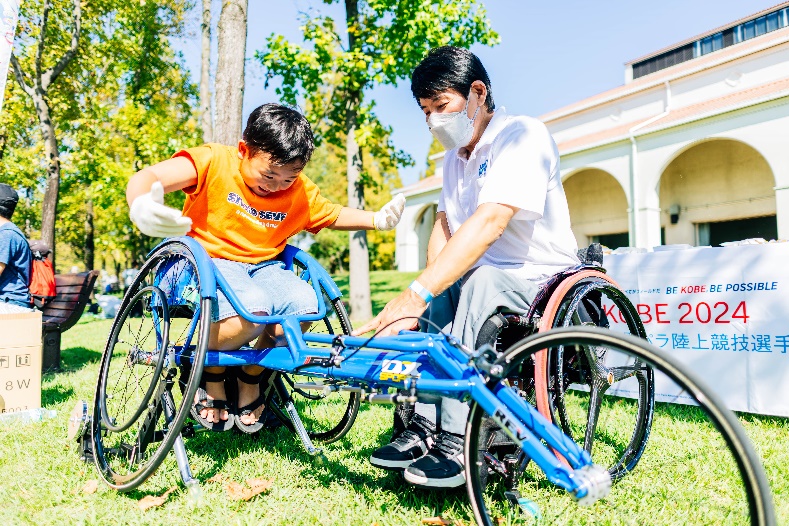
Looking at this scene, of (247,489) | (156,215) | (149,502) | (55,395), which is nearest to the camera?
(156,215)

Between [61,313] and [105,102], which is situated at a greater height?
[105,102]

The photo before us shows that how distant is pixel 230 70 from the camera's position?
5223 mm

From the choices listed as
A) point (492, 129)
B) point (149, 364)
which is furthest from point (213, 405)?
point (492, 129)

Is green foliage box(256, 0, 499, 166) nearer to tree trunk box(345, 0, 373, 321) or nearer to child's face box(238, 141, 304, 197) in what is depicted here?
tree trunk box(345, 0, 373, 321)

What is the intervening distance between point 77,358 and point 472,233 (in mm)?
6273

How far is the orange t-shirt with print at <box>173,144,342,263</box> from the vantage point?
257 cm

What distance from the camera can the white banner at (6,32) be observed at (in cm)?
375

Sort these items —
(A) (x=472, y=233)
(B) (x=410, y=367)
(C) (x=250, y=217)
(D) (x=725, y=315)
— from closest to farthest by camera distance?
(B) (x=410, y=367)
(A) (x=472, y=233)
(C) (x=250, y=217)
(D) (x=725, y=315)

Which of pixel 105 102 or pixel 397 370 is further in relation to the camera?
pixel 105 102

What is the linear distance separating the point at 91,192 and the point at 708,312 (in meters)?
17.6

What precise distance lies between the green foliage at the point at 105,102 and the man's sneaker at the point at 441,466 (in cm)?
1343

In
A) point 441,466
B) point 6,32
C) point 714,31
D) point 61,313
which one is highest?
point 714,31

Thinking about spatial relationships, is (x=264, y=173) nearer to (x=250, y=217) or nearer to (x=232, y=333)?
(x=250, y=217)

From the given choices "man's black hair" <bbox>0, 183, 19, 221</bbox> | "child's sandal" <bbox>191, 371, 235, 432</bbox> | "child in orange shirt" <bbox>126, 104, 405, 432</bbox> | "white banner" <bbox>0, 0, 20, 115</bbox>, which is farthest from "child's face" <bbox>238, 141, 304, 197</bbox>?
"man's black hair" <bbox>0, 183, 19, 221</bbox>
